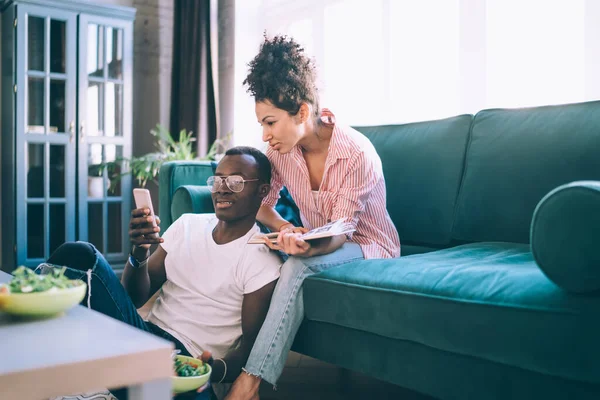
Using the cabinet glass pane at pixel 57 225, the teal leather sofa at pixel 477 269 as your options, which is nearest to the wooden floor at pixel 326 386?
the teal leather sofa at pixel 477 269

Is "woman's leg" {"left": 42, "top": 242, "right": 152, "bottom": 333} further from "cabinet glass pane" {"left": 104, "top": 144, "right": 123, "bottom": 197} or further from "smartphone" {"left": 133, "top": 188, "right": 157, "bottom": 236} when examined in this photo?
"cabinet glass pane" {"left": 104, "top": 144, "right": 123, "bottom": 197}

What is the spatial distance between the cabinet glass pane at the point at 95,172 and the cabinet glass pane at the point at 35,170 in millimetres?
281

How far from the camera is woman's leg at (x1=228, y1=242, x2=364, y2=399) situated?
1595 millimetres

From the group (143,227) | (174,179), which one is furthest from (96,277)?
(174,179)

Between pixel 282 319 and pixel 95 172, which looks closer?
pixel 282 319

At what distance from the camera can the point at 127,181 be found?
4.05 metres

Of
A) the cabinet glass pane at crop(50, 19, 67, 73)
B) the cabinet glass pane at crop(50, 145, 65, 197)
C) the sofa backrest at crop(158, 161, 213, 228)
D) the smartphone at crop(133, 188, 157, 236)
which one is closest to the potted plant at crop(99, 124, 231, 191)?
the cabinet glass pane at crop(50, 145, 65, 197)

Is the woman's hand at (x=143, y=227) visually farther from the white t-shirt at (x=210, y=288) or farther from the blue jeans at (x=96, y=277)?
the white t-shirt at (x=210, y=288)

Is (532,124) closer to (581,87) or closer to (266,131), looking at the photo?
(581,87)

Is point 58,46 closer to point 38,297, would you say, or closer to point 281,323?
point 281,323

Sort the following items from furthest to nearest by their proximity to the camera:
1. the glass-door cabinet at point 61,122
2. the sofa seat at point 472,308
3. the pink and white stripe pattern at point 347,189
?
the glass-door cabinet at point 61,122 < the pink and white stripe pattern at point 347,189 < the sofa seat at point 472,308

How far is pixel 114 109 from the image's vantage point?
13.1ft

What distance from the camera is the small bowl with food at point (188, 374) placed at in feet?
4.30

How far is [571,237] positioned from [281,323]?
76 cm
